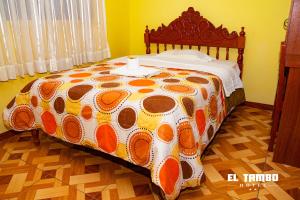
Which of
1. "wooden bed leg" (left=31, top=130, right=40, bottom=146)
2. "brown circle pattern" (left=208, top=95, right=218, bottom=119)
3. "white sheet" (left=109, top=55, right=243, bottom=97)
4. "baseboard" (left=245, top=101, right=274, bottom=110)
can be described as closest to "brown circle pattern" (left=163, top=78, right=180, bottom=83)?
"brown circle pattern" (left=208, top=95, right=218, bottom=119)

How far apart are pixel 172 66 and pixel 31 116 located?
4.61 ft

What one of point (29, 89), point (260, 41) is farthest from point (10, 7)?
point (260, 41)

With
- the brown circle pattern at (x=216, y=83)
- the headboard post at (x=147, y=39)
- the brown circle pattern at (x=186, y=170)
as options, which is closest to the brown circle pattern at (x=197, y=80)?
the brown circle pattern at (x=216, y=83)

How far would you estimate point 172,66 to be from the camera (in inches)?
102

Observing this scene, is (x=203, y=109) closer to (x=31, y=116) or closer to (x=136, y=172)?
A: (x=136, y=172)

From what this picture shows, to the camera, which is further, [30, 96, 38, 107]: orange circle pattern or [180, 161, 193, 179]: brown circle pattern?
[30, 96, 38, 107]: orange circle pattern

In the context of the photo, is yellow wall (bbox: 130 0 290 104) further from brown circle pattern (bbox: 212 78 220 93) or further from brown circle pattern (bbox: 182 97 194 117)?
brown circle pattern (bbox: 182 97 194 117)

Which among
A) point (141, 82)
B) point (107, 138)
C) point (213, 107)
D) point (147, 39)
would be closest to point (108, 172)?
point (107, 138)

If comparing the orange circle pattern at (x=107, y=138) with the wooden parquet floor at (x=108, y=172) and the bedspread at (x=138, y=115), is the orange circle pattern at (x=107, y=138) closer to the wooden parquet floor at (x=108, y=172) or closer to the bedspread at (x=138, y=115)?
the bedspread at (x=138, y=115)

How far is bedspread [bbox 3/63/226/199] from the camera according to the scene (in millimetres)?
1401

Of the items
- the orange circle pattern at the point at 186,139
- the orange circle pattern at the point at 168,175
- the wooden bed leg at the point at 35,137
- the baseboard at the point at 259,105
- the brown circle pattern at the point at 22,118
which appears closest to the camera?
the orange circle pattern at the point at 168,175

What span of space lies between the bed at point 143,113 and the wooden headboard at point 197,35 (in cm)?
49

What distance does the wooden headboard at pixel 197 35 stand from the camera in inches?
115

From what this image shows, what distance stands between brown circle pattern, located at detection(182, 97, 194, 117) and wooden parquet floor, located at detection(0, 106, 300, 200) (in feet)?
1.74
